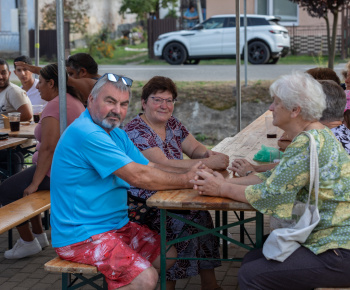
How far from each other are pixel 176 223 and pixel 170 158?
45cm

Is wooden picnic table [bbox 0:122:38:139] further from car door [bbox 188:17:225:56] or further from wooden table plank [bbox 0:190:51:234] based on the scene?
car door [bbox 188:17:225:56]

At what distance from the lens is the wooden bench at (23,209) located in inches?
156

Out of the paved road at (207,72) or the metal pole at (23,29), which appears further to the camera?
the paved road at (207,72)

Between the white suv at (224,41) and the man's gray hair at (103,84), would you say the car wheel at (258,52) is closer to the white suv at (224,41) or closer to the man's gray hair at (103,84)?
the white suv at (224,41)

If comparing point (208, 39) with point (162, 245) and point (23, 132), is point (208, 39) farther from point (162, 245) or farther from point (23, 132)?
point (162, 245)

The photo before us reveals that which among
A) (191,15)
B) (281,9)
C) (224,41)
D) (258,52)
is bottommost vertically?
(258,52)

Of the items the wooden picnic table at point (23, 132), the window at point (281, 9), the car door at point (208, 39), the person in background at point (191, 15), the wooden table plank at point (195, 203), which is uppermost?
the person in background at point (191, 15)

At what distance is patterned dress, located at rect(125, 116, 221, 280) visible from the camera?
390 centimetres

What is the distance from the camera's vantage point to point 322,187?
113 inches

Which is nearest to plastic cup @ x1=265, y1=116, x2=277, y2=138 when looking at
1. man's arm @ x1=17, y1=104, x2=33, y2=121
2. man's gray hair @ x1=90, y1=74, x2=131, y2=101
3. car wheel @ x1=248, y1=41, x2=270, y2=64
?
man's gray hair @ x1=90, y1=74, x2=131, y2=101

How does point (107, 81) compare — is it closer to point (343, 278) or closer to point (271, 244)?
point (271, 244)

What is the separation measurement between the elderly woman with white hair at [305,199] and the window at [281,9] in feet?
75.0

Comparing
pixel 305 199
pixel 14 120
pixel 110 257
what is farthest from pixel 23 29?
pixel 305 199

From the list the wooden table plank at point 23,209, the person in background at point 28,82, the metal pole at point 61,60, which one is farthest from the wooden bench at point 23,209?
the person in background at point 28,82
